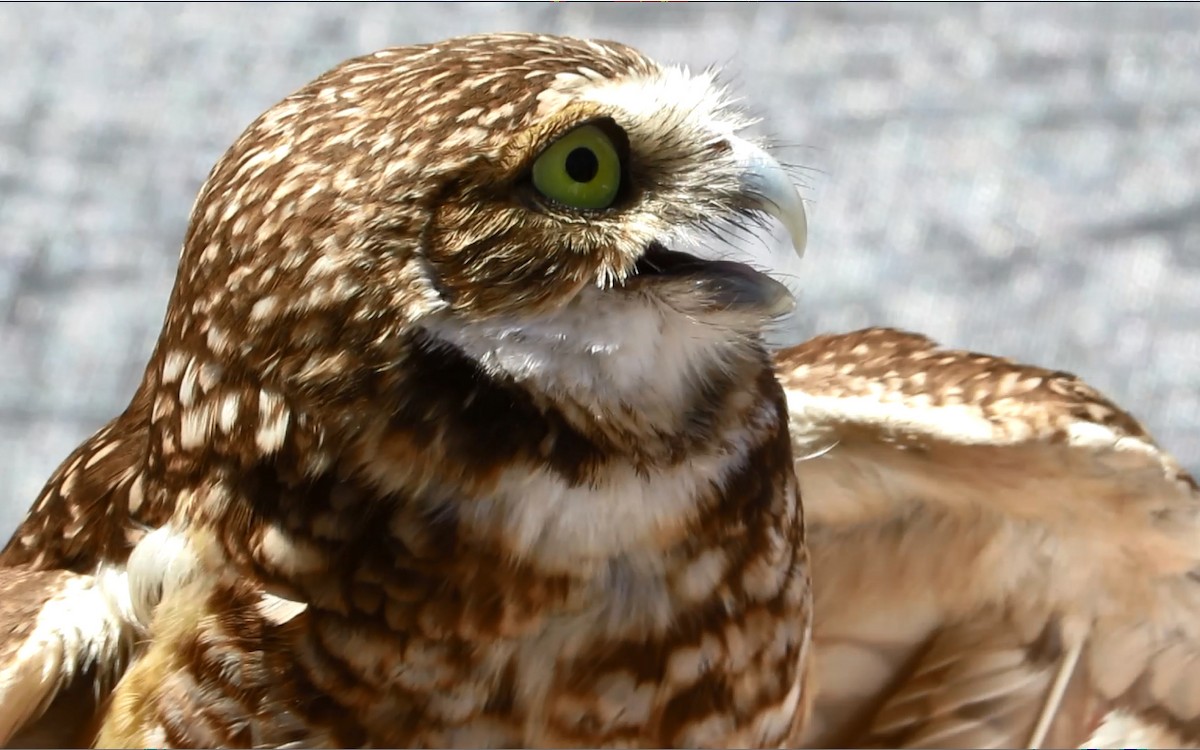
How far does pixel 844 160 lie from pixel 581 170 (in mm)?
1579

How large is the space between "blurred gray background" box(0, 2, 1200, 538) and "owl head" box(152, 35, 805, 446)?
118cm

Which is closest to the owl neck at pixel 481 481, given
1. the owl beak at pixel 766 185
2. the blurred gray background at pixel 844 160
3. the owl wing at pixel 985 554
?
the owl beak at pixel 766 185

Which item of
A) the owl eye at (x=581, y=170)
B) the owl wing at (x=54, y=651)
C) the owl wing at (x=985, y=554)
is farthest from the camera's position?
the owl wing at (x=985, y=554)

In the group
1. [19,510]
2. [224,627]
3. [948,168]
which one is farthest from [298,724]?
[948,168]

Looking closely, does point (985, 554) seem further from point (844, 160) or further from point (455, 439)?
point (844, 160)

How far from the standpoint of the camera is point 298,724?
867mm

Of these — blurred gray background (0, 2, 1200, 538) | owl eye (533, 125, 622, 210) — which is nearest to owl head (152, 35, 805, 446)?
owl eye (533, 125, 622, 210)

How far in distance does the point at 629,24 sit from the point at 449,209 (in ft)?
5.65

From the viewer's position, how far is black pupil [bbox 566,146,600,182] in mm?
724

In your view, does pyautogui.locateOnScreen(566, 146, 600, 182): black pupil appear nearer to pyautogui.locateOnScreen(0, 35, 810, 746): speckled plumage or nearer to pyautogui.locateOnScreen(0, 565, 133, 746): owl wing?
pyautogui.locateOnScreen(0, 35, 810, 746): speckled plumage

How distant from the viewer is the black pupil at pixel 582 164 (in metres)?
0.72

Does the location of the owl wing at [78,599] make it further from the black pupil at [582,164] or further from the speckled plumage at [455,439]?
the black pupil at [582,164]

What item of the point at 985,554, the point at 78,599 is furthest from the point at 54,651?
the point at 985,554

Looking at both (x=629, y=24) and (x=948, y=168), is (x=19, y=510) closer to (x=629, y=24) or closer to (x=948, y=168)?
(x=629, y=24)
